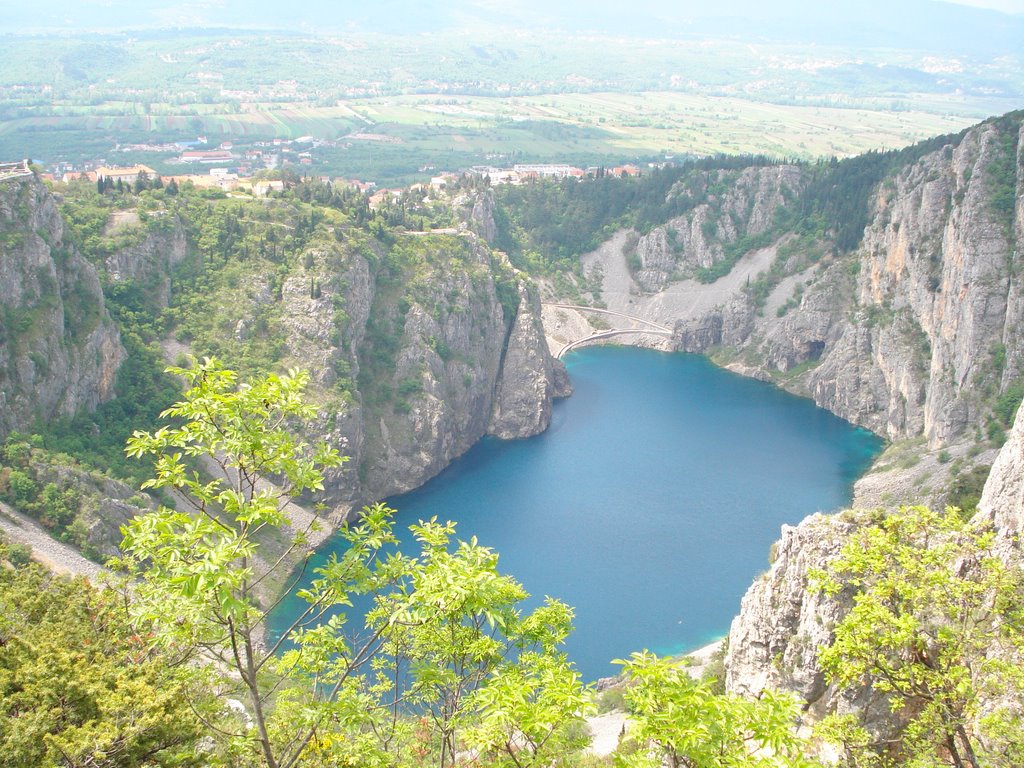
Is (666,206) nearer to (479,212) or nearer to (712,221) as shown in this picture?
(712,221)

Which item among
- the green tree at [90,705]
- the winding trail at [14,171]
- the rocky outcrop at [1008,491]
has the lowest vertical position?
the rocky outcrop at [1008,491]

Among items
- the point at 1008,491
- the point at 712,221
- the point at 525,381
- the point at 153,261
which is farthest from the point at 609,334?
the point at 1008,491

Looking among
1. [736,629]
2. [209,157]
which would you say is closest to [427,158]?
[209,157]

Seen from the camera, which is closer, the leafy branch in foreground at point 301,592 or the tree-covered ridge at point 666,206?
the leafy branch in foreground at point 301,592

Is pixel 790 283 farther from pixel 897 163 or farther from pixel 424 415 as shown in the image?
pixel 424 415

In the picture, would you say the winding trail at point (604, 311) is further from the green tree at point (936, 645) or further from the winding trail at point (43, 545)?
the green tree at point (936, 645)

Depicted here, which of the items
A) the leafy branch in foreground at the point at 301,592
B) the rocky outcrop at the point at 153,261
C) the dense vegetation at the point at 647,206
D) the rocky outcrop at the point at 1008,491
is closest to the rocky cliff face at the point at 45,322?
the rocky outcrop at the point at 153,261
